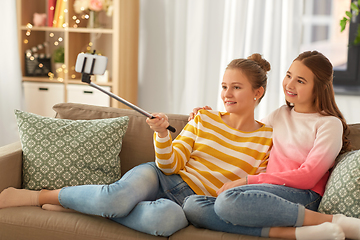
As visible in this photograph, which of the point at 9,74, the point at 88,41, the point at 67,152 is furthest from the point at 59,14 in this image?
the point at 67,152

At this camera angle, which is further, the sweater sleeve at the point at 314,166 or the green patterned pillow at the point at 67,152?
the green patterned pillow at the point at 67,152

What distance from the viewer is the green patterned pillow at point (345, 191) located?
53.7 inches

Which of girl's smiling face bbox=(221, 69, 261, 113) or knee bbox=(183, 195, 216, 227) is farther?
girl's smiling face bbox=(221, 69, 261, 113)

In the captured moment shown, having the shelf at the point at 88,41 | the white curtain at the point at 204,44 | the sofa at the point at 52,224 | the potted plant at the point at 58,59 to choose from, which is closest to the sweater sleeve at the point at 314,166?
the sofa at the point at 52,224

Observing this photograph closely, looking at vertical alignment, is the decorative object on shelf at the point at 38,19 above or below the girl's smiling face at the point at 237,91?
above

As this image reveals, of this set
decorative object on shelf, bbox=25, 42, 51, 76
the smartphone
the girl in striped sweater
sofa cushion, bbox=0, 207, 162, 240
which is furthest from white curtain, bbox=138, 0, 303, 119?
the smartphone

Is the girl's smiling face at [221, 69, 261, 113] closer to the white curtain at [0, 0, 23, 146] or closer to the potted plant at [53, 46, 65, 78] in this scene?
the potted plant at [53, 46, 65, 78]

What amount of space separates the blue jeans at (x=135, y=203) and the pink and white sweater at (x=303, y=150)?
328mm

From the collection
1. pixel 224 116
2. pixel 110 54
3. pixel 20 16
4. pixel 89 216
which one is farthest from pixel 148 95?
pixel 89 216

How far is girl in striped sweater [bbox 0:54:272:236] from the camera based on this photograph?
1.38 m

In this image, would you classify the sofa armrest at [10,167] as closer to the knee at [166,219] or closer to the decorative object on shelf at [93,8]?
the knee at [166,219]

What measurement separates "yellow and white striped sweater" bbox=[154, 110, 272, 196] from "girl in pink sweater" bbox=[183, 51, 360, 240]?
0.21 feet

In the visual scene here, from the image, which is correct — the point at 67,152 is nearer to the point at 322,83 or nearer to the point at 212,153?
the point at 212,153

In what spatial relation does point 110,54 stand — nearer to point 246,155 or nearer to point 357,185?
point 246,155
